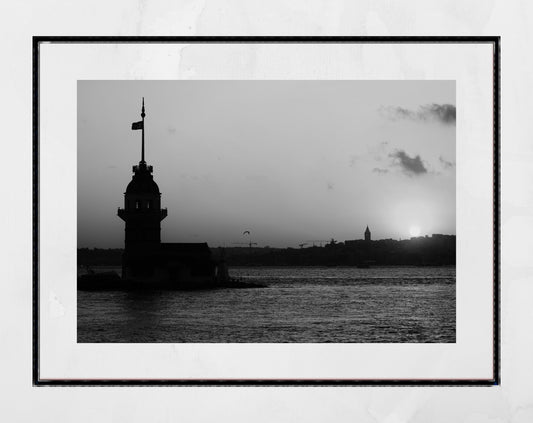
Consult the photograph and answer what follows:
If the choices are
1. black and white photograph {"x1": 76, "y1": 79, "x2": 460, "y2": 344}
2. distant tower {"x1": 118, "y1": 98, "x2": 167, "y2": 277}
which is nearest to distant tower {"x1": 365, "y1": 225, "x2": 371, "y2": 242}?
black and white photograph {"x1": 76, "y1": 79, "x2": 460, "y2": 344}

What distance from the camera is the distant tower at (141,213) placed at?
11.1ft

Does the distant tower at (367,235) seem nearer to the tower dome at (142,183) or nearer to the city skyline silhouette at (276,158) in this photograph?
the city skyline silhouette at (276,158)

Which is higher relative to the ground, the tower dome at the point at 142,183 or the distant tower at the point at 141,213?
the tower dome at the point at 142,183

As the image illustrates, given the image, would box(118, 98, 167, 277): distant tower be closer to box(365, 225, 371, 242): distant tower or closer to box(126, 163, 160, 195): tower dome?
box(126, 163, 160, 195): tower dome

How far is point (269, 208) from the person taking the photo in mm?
3467

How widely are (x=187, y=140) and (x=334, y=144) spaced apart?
0.67 metres

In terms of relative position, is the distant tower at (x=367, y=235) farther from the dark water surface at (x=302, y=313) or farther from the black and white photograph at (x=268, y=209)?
the dark water surface at (x=302, y=313)

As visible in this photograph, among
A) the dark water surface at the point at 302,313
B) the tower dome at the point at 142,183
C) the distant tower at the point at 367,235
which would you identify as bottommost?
the dark water surface at the point at 302,313

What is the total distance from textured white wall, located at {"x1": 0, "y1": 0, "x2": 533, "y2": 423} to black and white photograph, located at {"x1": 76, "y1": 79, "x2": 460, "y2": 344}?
0.23 meters

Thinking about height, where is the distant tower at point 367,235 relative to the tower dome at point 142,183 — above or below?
below

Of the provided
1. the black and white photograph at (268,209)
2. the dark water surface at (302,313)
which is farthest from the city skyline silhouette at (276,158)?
the dark water surface at (302,313)
